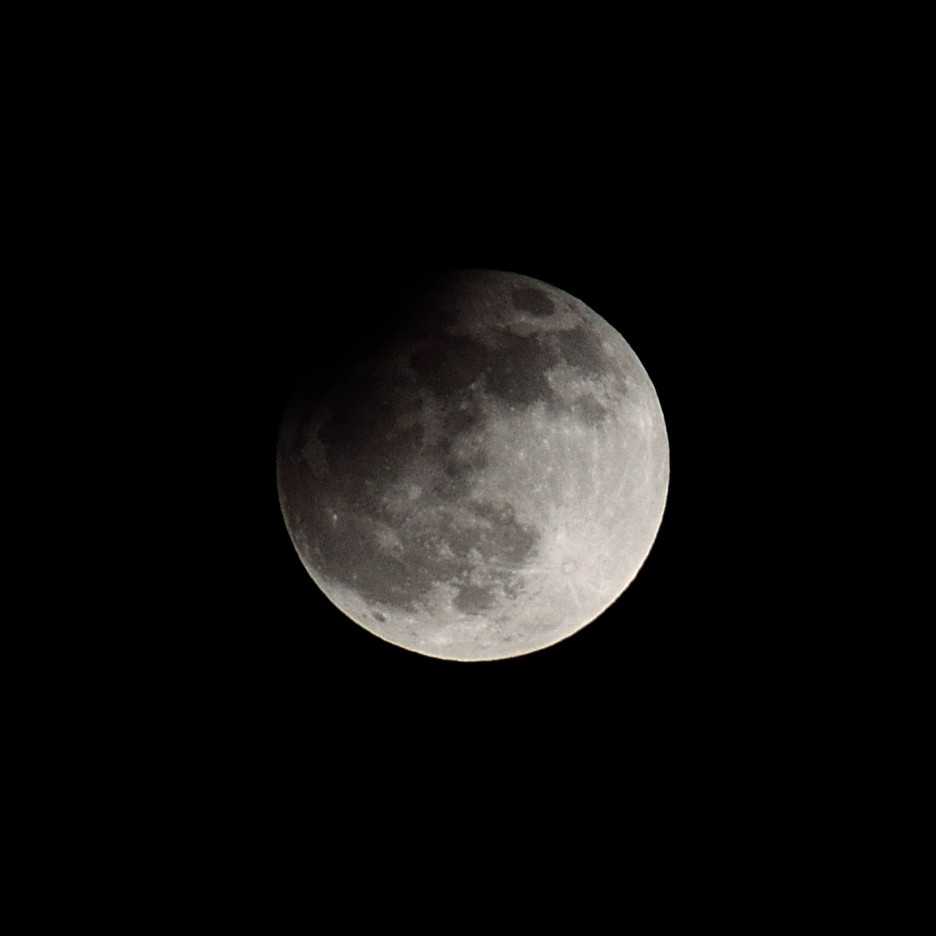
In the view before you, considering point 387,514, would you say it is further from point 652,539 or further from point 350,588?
point 652,539

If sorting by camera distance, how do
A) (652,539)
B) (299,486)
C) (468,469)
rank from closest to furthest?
1. (468,469)
2. (299,486)
3. (652,539)

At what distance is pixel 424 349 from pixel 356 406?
1.20 feet

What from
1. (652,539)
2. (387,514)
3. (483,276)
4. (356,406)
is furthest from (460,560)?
(483,276)

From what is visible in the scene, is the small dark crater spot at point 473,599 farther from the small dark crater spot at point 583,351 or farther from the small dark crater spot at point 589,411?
the small dark crater spot at point 583,351

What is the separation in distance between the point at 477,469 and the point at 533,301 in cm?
88

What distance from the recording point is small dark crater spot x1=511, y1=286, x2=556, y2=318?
3.78m

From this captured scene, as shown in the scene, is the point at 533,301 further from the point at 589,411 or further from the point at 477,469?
the point at 477,469

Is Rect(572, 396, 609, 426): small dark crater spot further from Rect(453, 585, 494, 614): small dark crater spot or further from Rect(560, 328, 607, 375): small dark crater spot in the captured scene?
Rect(453, 585, 494, 614): small dark crater spot

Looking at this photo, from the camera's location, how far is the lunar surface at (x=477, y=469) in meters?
3.46

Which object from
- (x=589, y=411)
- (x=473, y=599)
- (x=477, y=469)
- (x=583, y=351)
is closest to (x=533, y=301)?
(x=583, y=351)

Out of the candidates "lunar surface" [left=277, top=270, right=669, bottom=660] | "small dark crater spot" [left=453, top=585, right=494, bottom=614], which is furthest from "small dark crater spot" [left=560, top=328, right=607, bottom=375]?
"small dark crater spot" [left=453, top=585, right=494, bottom=614]

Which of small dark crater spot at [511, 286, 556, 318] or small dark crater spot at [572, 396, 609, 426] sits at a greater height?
small dark crater spot at [511, 286, 556, 318]

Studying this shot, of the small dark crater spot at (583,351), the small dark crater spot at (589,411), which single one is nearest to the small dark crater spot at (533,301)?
the small dark crater spot at (583,351)

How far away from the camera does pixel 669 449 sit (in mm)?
4203
